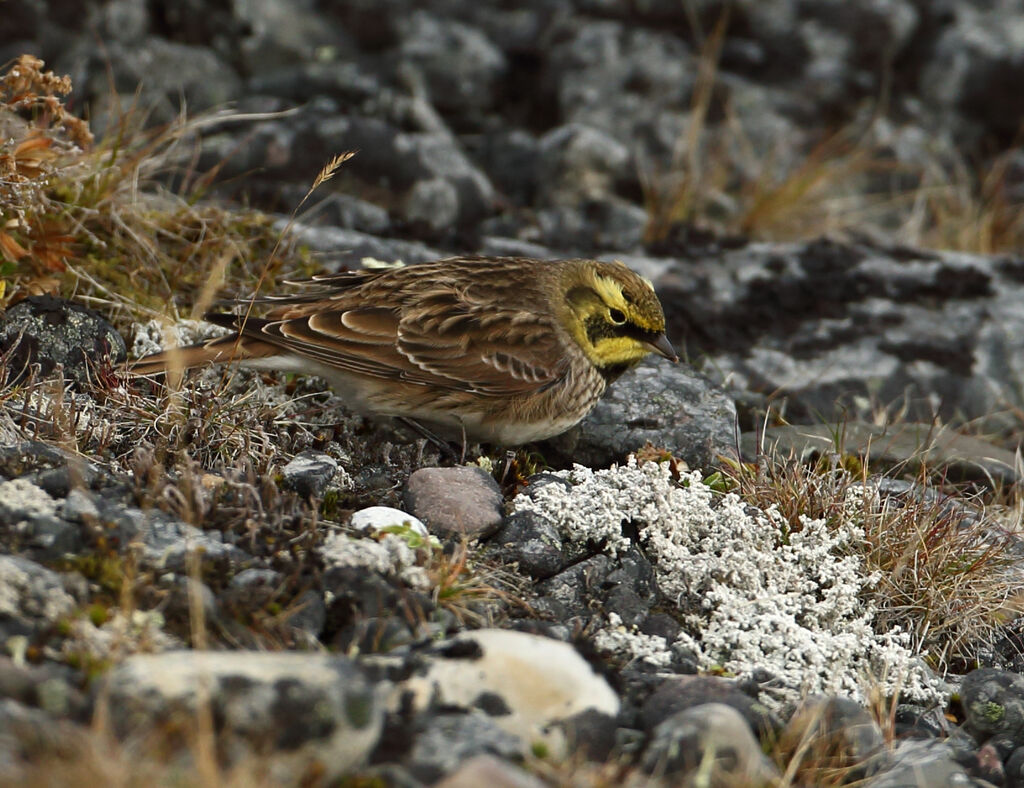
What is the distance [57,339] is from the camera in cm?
571

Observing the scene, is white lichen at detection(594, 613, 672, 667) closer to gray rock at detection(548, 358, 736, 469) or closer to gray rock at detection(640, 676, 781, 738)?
gray rock at detection(640, 676, 781, 738)

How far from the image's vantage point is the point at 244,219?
7.31 meters

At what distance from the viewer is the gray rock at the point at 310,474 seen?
495 centimetres

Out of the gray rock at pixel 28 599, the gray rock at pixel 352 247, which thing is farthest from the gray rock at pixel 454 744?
the gray rock at pixel 352 247

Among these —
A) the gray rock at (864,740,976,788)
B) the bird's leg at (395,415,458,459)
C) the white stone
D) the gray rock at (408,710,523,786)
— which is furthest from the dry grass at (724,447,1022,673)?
the gray rock at (408,710,523,786)

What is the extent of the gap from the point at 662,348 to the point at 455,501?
1686 millimetres

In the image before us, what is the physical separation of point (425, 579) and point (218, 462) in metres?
1.46

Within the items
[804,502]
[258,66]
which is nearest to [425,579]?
[804,502]

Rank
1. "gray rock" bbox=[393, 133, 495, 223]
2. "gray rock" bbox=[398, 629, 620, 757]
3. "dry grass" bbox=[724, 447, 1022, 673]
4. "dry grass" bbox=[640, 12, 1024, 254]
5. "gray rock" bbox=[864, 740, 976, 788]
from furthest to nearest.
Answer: "dry grass" bbox=[640, 12, 1024, 254]
"gray rock" bbox=[393, 133, 495, 223]
"dry grass" bbox=[724, 447, 1022, 673]
"gray rock" bbox=[864, 740, 976, 788]
"gray rock" bbox=[398, 629, 620, 757]

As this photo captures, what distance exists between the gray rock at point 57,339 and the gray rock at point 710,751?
3.47 m

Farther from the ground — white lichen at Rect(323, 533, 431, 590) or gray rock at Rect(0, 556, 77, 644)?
gray rock at Rect(0, 556, 77, 644)

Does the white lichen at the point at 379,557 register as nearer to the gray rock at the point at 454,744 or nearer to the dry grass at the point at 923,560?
the gray rock at the point at 454,744

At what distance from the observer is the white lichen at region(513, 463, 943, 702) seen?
470cm

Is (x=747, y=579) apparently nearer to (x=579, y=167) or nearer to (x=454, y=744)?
(x=454, y=744)
